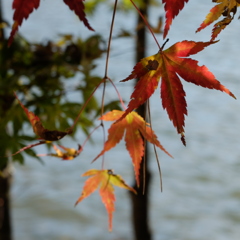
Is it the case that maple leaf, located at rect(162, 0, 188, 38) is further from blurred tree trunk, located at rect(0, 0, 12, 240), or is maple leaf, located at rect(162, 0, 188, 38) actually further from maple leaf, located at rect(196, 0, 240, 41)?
blurred tree trunk, located at rect(0, 0, 12, 240)

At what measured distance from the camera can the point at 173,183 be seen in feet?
10.7

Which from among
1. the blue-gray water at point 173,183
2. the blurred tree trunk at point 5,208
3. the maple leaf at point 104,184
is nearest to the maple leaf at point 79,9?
the maple leaf at point 104,184

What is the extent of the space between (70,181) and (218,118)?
128 centimetres

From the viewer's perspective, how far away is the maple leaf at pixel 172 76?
47 cm

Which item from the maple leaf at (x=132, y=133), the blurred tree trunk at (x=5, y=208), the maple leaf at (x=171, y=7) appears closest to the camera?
the maple leaf at (x=171, y=7)

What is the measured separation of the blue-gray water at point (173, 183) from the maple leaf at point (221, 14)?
6.71ft

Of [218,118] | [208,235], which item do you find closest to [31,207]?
[208,235]

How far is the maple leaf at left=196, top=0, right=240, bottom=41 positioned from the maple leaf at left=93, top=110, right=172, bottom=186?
0.14 meters

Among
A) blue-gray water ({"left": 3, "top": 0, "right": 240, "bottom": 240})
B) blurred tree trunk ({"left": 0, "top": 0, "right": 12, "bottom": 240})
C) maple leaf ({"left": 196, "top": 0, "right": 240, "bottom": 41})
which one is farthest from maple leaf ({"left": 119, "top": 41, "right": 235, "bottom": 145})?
blue-gray water ({"left": 3, "top": 0, "right": 240, "bottom": 240})

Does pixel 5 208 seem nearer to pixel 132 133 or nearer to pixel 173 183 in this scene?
pixel 132 133

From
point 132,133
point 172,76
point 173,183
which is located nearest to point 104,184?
point 132,133

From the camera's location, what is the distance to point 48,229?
9.57ft

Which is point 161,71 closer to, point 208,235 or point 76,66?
point 76,66

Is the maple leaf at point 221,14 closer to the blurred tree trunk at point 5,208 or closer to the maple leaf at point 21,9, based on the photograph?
the maple leaf at point 21,9
